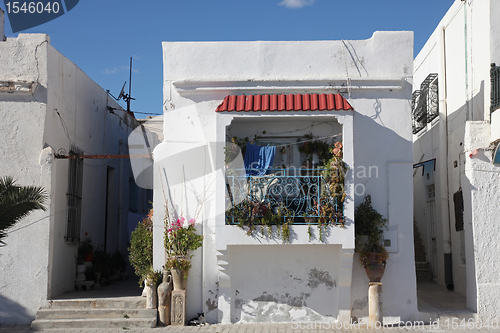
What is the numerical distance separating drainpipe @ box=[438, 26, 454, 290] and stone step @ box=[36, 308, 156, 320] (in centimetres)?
718

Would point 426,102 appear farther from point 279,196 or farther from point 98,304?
point 98,304

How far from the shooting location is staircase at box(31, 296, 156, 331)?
9109mm

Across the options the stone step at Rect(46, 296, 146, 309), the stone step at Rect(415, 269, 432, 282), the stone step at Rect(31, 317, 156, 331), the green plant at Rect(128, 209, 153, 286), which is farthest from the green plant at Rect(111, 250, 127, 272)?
the stone step at Rect(415, 269, 432, 282)

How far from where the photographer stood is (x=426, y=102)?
13.4 meters

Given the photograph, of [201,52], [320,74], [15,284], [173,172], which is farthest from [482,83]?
[15,284]

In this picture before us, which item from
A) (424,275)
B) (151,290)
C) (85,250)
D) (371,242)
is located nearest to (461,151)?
(371,242)

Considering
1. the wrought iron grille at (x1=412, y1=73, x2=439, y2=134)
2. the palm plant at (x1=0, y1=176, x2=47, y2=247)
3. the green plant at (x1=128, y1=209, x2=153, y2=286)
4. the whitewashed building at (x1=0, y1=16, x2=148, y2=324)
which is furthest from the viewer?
the wrought iron grille at (x1=412, y1=73, x2=439, y2=134)

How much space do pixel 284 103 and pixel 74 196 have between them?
18.4 feet

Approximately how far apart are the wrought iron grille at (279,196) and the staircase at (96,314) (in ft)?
8.41

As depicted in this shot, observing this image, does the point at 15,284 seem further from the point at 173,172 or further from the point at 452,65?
the point at 452,65

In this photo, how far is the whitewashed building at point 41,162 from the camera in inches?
376

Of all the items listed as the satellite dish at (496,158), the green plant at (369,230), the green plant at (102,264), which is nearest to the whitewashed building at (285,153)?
the green plant at (369,230)

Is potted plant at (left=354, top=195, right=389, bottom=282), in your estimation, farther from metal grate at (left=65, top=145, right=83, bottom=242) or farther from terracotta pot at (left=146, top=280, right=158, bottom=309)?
metal grate at (left=65, top=145, right=83, bottom=242)

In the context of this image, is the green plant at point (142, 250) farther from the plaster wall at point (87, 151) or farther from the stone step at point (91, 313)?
the plaster wall at point (87, 151)
